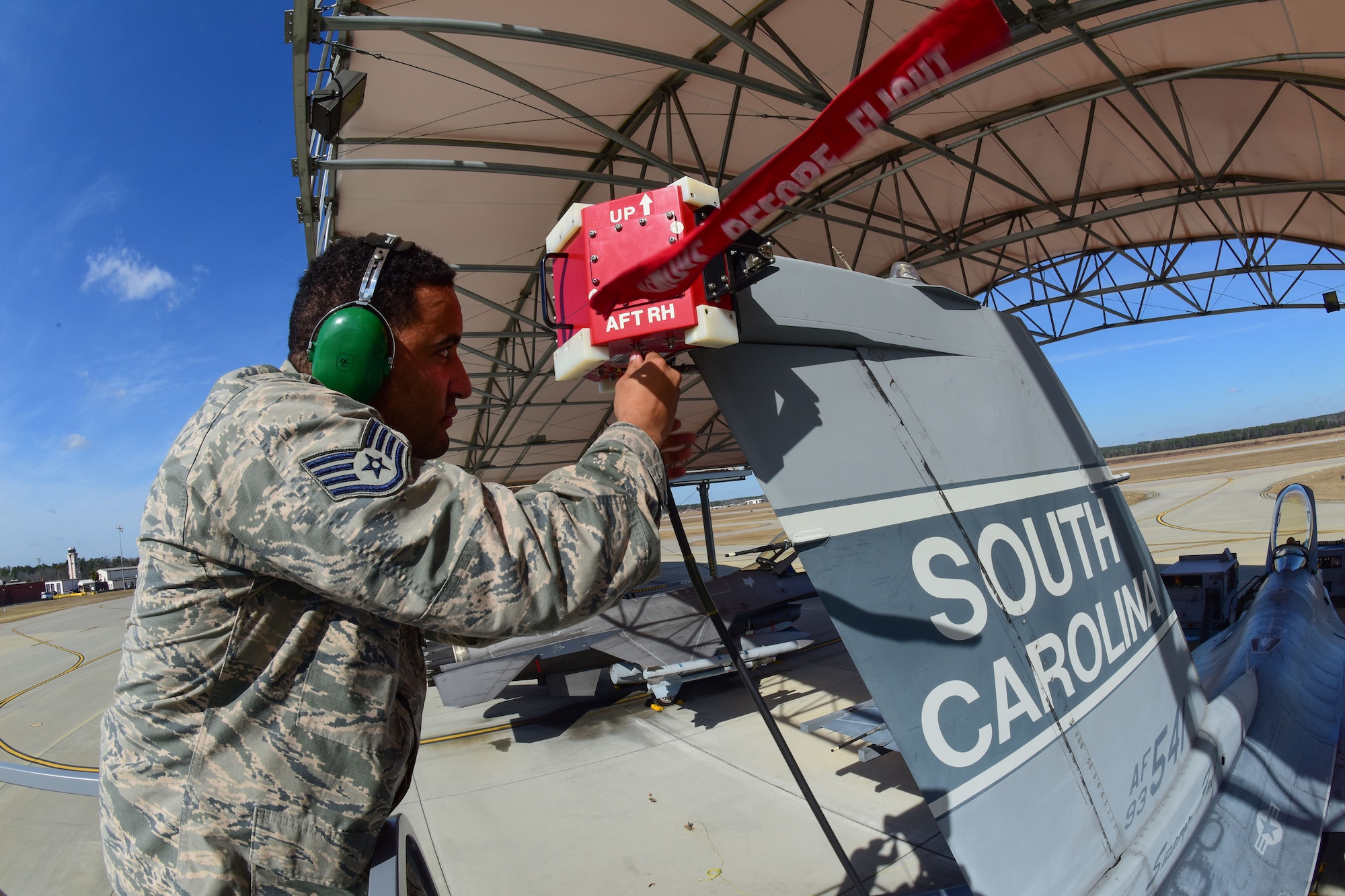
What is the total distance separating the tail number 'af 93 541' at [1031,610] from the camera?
153 centimetres

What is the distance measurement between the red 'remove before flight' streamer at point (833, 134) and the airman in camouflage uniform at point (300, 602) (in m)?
0.31

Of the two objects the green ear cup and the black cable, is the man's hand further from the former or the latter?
the green ear cup

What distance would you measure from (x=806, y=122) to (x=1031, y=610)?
8.39 meters

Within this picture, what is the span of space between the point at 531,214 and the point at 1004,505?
8961mm

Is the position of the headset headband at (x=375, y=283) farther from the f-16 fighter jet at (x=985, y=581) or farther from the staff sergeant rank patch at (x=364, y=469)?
the f-16 fighter jet at (x=985, y=581)

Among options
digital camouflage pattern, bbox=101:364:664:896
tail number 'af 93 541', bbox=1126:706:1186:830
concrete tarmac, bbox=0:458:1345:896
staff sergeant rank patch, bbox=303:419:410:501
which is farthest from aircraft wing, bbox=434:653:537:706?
staff sergeant rank patch, bbox=303:419:410:501

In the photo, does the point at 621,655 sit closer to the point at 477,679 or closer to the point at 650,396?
the point at 477,679

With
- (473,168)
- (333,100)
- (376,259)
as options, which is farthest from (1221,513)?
(376,259)

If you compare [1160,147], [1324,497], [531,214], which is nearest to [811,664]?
[531,214]

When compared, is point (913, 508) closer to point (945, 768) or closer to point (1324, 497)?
point (945, 768)

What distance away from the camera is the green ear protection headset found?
1.13 m

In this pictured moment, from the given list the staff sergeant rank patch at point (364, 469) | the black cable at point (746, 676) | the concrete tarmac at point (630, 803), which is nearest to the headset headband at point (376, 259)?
the staff sergeant rank patch at point (364, 469)

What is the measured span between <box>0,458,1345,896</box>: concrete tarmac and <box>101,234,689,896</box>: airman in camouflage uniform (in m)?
4.07

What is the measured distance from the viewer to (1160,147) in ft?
33.4
